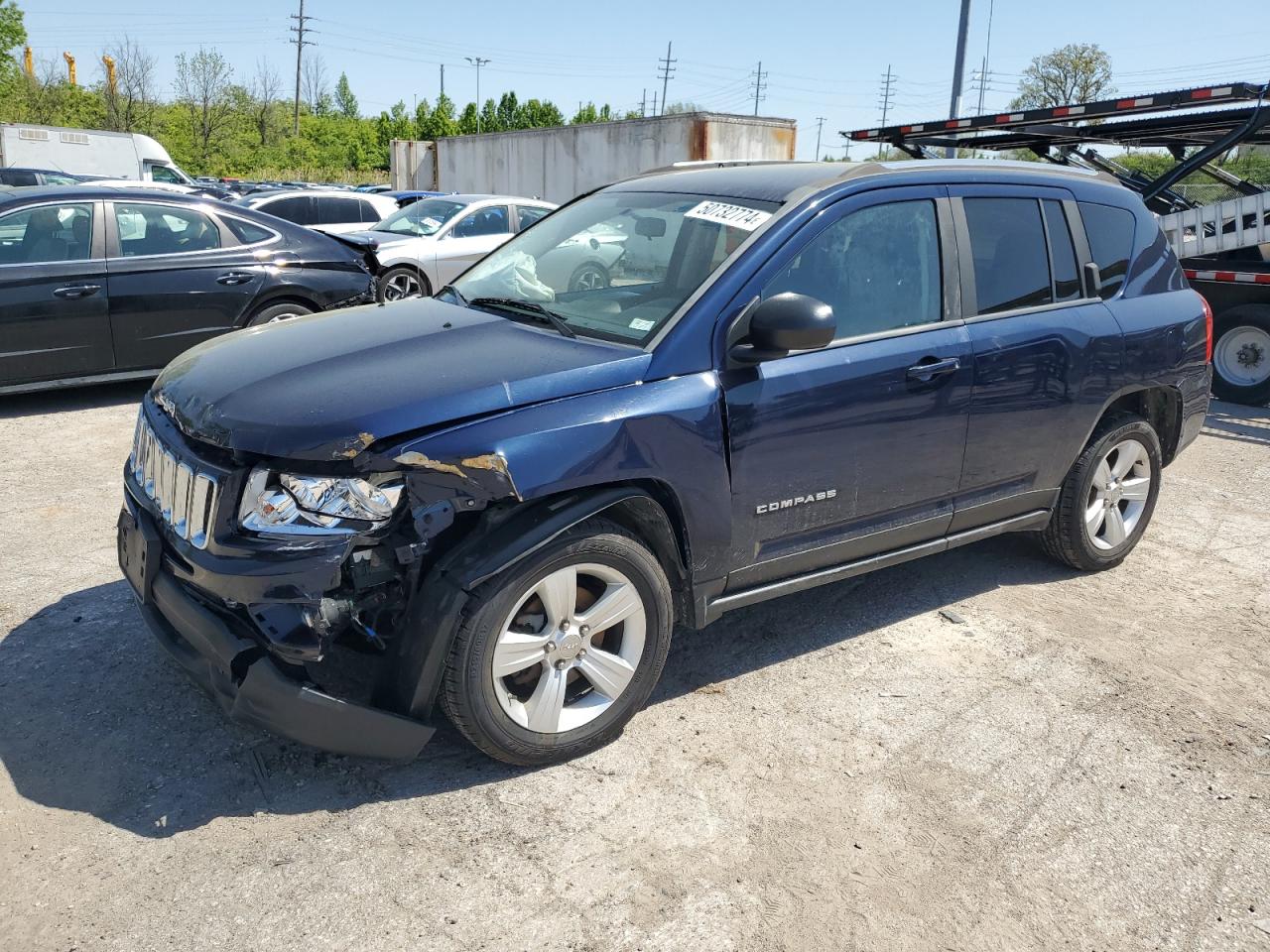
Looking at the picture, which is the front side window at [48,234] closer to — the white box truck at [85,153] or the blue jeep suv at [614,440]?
the blue jeep suv at [614,440]

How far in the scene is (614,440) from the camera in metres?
3.01

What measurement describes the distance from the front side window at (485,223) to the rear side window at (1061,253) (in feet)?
28.1

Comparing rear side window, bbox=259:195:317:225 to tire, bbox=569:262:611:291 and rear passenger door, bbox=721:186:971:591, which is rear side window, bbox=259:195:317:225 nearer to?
tire, bbox=569:262:611:291

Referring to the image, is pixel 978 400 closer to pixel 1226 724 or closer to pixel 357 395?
pixel 1226 724

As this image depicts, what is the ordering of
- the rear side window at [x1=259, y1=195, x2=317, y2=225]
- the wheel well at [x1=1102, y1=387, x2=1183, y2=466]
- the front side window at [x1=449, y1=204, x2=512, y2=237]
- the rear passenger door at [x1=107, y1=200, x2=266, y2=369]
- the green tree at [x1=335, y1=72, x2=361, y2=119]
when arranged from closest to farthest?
the wheel well at [x1=1102, y1=387, x2=1183, y2=466] < the rear passenger door at [x1=107, y1=200, x2=266, y2=369] < the front side window at [x1=449, y1=204, x2=512, y2=237] < the rear side window at [x1=259, y1=195, x2=317, y2=225] < the green tree at [x1=335, y1=72, x2=361, y2=119]

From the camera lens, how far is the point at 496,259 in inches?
172

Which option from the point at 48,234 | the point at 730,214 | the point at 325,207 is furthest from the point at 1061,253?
the point at 325,207

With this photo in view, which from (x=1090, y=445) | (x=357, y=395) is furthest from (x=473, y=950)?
(x=1090, y=445)

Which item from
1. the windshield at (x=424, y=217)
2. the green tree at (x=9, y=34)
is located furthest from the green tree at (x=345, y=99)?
the windshield at (x=424, y=217)

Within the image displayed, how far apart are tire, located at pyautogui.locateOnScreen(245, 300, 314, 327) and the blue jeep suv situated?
12.9 ft

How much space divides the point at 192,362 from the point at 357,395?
929mm

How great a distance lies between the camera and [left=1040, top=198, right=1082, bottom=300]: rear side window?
4.34m

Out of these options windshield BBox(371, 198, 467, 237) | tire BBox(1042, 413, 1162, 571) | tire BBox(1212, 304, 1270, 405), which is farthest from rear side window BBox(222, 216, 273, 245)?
tire BBox(1212, 304, 1270, 405)

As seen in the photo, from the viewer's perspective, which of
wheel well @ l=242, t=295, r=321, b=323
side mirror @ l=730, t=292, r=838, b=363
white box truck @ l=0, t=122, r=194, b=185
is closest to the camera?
side mirror @ l=730, t=292, r=838, b=363
